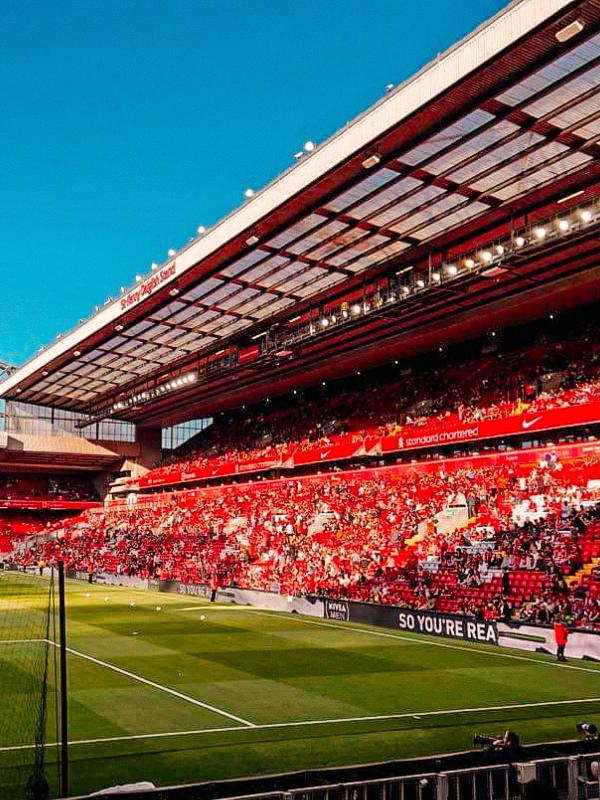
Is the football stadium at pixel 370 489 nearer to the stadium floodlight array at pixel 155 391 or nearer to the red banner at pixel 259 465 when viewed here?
the red banner at pixel 259 465

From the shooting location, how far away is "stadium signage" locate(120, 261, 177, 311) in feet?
128

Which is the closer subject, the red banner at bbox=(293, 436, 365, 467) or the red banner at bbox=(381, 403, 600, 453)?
the red banner at bbox=(381, 403, 600, 453)

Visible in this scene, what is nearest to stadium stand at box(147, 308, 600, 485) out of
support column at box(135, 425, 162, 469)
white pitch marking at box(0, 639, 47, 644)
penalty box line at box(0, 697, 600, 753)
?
support column at box(135, 425, 162, 469)

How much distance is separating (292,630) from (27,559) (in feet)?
151

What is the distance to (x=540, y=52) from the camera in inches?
798

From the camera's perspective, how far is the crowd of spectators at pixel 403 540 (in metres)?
28.0

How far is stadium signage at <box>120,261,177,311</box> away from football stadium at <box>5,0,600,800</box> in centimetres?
24

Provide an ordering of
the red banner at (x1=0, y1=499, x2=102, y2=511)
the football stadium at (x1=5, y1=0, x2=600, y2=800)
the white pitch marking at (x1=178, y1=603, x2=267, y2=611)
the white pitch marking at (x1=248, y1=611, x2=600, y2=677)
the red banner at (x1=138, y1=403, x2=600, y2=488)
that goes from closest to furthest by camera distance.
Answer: the football stadium at (x1=5, y1=0, x2=600, y2=800), the white pitch marking at (x1=248, y1=611, x2=600, y2=677), the red banner at (x1=138, y1=403, x2=600, y2=488), the white pitch marking at (x1=178, y1=603, x2=267, y2=611), the red banner at (x1=0, y1=499, x2=102, y2=511)

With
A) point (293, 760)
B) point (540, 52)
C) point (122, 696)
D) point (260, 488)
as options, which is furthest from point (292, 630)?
Result: point (260, 488)

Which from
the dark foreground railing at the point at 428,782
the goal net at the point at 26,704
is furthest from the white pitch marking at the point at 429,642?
the dark foreground railing at the point at 428,782

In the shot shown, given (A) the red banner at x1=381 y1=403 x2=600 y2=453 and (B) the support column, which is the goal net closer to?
(A) the red banner at x1=381 y1=403 x2=600 y2=453

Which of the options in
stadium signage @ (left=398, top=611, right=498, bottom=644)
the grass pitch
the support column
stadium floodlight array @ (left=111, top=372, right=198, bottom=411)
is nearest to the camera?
the grass pitch

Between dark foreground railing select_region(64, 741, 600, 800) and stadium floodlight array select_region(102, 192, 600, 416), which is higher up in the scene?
stadium floodlight array select_region(102, 192, 600, 416)

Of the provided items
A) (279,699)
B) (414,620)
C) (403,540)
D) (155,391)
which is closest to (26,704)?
(279,699)
